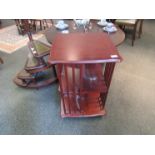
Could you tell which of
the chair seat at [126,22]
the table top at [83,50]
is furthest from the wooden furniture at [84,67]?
the chair seat at [126,22]

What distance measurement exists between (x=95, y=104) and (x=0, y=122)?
1.04 metres

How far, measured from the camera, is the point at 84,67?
1.30m

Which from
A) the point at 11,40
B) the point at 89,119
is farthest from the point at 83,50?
the point at 11,40

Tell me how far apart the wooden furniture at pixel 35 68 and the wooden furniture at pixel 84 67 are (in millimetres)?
461

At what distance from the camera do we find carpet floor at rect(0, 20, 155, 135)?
1509mm

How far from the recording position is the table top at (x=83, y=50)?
1027mm

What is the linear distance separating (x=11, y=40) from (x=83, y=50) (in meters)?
2.77

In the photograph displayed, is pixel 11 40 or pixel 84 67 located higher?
pixel 84 67

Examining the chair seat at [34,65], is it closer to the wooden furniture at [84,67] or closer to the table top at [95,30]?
the table top at [95,30]

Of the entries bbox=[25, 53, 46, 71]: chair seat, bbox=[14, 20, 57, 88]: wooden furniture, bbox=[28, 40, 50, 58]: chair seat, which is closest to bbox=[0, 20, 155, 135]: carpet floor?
bbox=[14, 20, 57, 88]: wooden furniture

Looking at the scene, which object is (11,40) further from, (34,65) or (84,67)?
(84,67)

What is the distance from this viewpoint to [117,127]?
151 centimetres

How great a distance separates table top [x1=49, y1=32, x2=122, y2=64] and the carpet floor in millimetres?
804
